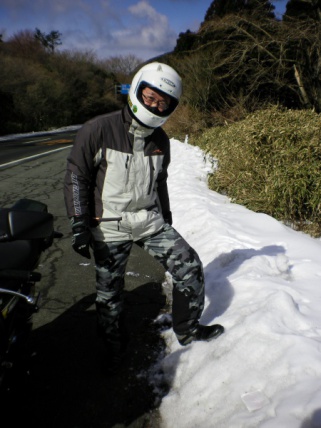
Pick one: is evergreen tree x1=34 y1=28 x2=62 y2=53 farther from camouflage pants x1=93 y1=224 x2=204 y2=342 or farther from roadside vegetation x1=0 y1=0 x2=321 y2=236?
camouflage pants x1=93 y1=224 x2=204 y2=342

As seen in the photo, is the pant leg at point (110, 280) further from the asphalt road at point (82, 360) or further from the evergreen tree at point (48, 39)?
the evergreen tree at point (48, 39)

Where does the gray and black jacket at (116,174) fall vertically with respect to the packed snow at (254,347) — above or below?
above

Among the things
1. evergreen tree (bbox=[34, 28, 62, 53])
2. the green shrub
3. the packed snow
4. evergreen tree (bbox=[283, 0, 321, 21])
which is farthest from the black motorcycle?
evergreen tree (bbox=[34, 28, 62, 53])

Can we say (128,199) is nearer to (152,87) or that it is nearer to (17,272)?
(152,87)

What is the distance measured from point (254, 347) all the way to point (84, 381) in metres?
1.15

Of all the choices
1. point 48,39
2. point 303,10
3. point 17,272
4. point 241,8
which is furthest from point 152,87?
point 48,39

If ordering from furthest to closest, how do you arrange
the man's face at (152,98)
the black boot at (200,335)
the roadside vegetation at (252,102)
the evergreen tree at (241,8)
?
1. the evergreen tree at (241,8)
2. the roadside vegetation at (252,102)
3. the black boot at (200,335)
4. the man's face at (152,98)

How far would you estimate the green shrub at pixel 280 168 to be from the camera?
15.1 ft

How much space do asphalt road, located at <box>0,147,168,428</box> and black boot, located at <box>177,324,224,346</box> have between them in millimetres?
238

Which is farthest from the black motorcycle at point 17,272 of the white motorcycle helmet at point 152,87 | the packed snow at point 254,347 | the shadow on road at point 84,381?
the packed snow at point 254,347

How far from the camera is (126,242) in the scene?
2.31m

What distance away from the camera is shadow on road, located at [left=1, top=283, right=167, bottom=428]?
2066 mm

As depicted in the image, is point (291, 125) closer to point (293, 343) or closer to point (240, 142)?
point (240, 142)

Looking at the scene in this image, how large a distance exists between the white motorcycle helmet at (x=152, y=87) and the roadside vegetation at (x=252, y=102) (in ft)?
A: 9.59
